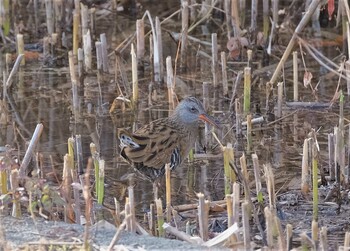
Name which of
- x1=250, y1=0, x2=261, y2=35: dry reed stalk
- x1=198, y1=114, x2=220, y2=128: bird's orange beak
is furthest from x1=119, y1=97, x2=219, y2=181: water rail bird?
x1=250, y1=0, x2=261, y2=35: dry reed stalk

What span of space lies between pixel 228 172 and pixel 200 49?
4475 millimetres

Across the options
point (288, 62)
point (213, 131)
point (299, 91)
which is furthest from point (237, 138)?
point (288, 62)

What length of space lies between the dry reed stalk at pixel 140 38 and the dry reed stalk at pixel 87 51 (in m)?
0.45

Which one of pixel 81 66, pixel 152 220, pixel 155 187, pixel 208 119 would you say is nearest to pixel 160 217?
pixel 152 220

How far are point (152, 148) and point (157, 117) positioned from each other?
1.51 m

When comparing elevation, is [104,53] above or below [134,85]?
above

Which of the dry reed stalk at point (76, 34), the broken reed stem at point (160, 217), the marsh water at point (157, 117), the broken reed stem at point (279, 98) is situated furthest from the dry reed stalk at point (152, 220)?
the dry reed stalk at point (76, 34)

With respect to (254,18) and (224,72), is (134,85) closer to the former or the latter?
(224,72)

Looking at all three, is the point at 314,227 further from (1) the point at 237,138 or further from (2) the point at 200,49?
(2) the point at 200,49

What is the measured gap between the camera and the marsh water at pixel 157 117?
733cm

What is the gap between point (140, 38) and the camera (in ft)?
31.1

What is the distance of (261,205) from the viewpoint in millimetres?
6121

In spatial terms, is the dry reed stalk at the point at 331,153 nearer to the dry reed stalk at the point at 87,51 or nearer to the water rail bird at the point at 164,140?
the water rail bird at the point at 164,140

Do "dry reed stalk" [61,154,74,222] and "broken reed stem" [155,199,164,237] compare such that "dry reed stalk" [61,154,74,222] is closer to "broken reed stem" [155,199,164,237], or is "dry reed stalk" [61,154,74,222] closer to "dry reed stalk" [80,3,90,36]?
"broken reed stem" [155,199,164,237]
